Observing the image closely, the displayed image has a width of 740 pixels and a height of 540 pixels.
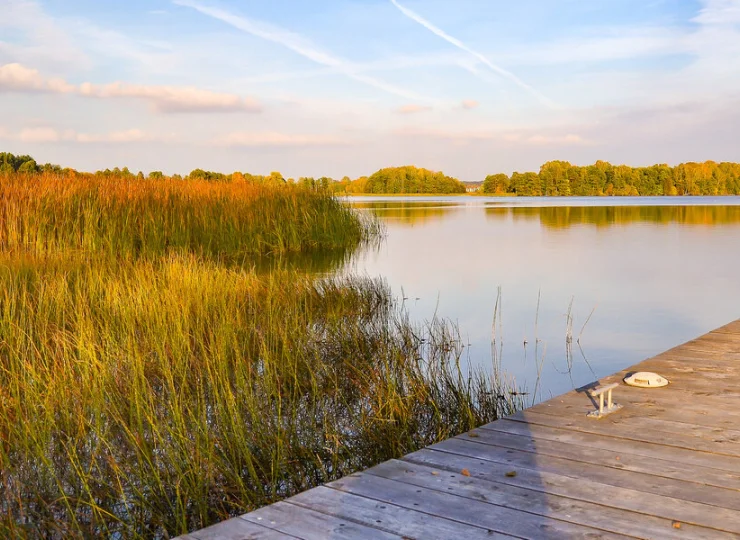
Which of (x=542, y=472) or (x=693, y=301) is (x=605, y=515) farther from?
(x=693, y=301)

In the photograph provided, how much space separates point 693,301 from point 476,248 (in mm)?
6984

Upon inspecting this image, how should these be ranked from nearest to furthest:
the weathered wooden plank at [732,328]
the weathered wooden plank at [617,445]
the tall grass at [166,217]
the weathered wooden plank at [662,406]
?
the weathered wooden plank at [617,445] < the weathered wooden plank at [662,406] < the weathered wooden plank at [732,328] < the tall grass at [166,217]

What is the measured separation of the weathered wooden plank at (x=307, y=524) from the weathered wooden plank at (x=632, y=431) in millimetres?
1261

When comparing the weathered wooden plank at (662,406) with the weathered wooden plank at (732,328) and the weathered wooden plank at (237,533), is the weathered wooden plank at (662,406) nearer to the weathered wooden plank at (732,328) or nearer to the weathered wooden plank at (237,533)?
the weathered wooden plank at (237,533)

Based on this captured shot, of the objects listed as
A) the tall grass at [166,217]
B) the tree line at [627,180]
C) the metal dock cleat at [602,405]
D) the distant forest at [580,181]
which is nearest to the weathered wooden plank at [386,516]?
the metal dock cleat at [602,405]

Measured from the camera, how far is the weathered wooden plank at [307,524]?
190cm

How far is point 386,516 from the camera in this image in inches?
79.4

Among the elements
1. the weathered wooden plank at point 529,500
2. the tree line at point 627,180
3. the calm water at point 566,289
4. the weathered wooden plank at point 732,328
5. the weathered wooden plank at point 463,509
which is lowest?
the calm water at point 566,289

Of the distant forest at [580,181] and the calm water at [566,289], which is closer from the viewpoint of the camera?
the calm water at [566,289]

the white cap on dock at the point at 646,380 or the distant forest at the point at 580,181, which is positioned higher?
the distant forest at the point at 580,181

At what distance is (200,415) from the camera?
3061mm

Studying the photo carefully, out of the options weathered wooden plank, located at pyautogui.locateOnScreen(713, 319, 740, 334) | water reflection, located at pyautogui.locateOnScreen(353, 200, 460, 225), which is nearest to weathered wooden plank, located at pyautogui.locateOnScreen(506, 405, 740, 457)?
weathered wooden plank, located at pyautogui.locateOnScreen(713, 319, 740, 334)

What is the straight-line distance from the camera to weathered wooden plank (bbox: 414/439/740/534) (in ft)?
6.68

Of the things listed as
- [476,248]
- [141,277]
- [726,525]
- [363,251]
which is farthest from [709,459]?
[476,248]
